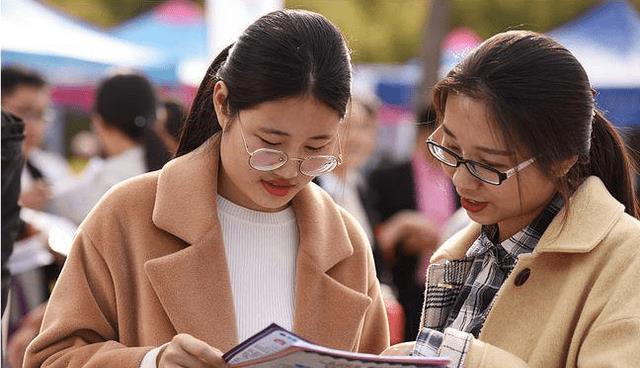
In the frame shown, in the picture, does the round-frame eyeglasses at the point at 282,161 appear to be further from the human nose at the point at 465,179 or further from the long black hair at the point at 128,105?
the long black hair at the point at 128,105

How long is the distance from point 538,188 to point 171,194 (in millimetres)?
891

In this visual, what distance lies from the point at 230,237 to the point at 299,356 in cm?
70

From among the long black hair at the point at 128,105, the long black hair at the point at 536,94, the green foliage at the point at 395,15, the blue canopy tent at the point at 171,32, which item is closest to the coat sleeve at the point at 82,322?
the long black hair at the point at 536,94

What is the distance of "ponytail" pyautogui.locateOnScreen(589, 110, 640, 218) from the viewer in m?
2.53

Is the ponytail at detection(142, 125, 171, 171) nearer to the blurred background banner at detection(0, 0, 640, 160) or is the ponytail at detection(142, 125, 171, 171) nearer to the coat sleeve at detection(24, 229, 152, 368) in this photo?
the blurred background banner at detection(0, 0, 640, 160)

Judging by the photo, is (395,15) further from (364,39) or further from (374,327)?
(374,327)

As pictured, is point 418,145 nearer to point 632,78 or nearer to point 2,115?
point 2,115

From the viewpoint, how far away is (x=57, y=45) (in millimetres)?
9227

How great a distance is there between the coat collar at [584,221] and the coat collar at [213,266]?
0.61 metres

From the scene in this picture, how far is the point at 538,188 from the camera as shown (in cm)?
240

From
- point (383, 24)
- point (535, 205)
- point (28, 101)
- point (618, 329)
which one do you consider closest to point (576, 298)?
point (618, 329)

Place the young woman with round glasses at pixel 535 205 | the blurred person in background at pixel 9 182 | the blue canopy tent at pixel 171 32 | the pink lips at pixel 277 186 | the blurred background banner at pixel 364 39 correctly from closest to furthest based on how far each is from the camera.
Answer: the young woman with round glasses at pixel 535 205
the pink lips at pixel 277 186
the blurred person in background at pixel 9 182
the blurred background banner at pixel 364 39
the blue canopy tent at pixel 171 32

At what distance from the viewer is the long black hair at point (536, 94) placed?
2.34m

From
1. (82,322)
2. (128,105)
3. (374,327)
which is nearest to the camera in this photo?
(82,322)
